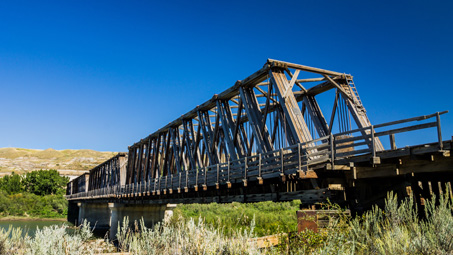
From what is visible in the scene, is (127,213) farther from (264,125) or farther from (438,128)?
(438,128)

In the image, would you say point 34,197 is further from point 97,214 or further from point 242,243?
point 242,243

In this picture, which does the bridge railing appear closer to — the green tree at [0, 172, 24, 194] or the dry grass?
the green tree at [0, 172, 24, 194]

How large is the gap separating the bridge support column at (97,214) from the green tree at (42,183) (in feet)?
114

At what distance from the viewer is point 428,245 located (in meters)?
7.32

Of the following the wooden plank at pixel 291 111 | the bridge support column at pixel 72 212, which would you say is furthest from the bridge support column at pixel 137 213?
the bridge support column at pixel 72 212

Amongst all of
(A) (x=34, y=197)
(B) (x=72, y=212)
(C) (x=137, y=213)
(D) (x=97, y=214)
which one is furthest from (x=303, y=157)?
(A) (x=34, y=197)

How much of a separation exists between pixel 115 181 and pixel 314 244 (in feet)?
168

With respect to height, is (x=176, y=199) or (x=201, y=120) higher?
(x=201, y=120)

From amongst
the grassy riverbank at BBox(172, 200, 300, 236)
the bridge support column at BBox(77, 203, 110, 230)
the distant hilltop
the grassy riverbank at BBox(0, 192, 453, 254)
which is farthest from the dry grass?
the grassy riverbank at BBox(0, 192, 453, 254)

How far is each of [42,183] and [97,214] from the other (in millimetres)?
39805

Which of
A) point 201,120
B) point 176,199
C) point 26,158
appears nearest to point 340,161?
point 201,120

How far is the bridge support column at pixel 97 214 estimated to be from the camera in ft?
208

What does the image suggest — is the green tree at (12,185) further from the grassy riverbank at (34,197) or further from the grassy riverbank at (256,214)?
the grassy riverbank at (256,214)

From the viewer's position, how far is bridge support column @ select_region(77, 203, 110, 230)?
2490 inches
